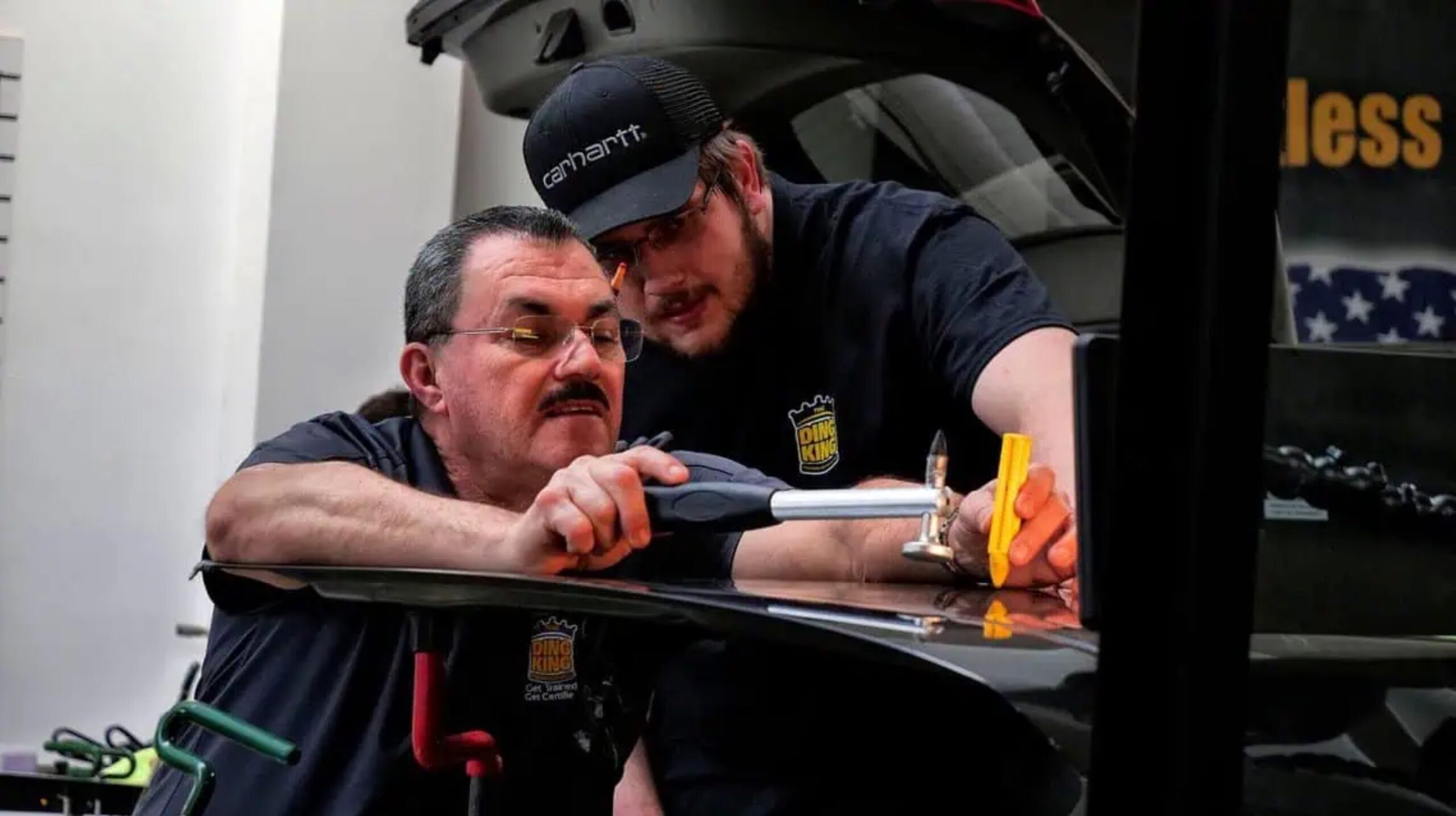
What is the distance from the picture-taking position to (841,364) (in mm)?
1724

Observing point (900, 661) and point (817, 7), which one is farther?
point (817, 7)

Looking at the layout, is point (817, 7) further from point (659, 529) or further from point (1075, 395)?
point (1075, 395)

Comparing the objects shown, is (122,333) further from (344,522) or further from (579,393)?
(344,522)

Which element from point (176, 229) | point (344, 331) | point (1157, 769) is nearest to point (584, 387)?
point (1157, 769)

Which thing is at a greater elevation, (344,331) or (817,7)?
(817,7)

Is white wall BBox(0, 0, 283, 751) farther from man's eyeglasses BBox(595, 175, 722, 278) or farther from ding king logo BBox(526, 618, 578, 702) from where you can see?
ding king logo BBox(526, 618, 578, 702)

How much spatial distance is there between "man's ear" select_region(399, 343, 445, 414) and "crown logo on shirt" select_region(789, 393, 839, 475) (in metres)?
0.37

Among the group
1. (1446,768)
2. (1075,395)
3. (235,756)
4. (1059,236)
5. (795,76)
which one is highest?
(795,76)

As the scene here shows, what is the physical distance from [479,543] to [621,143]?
639mm

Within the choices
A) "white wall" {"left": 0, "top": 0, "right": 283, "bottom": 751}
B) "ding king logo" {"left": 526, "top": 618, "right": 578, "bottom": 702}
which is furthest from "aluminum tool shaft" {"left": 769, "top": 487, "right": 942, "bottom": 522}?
"white wall" {"left": 0, "top": 0, "right": 283, "bottom": 751}

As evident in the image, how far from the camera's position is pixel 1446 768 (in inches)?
25.0

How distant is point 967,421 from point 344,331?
198cm

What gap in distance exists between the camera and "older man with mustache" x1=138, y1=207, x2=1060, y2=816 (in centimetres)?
117

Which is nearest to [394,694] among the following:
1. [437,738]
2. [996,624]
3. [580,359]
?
[437,738]
